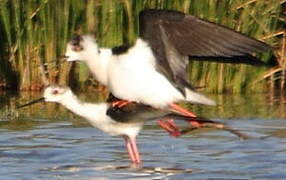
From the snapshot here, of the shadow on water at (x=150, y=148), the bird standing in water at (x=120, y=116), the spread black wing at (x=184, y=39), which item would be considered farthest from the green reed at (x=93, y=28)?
the spread black wing at (x=184, y=39)

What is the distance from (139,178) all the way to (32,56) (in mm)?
4203

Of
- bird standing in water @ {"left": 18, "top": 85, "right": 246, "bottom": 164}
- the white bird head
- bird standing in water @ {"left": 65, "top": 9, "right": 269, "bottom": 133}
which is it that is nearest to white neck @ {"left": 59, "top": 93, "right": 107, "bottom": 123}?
bird standing in water @ {"left": 18, "top": 85, "right": 246, "bottom": 164}

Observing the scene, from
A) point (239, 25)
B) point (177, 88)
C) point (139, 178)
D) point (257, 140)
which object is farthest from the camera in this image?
point (239, 25)

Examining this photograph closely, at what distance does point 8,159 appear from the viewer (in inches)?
336

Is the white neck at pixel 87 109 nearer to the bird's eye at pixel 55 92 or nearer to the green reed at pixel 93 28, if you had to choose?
the bird's eye at pixel 55 92

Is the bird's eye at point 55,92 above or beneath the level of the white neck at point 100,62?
beneath

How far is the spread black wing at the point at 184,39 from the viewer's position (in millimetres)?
8023

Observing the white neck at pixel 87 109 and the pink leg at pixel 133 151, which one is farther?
the pink leg at pixel 133 151

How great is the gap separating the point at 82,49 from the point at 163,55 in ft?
2.43

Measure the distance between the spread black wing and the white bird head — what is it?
21.3 inches

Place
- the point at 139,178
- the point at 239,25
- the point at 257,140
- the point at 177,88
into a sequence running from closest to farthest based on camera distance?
the point at 139,178 < the point at 177,88 < the point at 257,140 < the point at 239,25

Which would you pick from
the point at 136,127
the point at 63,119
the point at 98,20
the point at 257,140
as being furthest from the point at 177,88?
the point at 98,20

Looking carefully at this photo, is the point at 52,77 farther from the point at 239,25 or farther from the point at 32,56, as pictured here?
the point at 239,25

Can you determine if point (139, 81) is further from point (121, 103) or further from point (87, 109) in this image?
point (87, 109)
